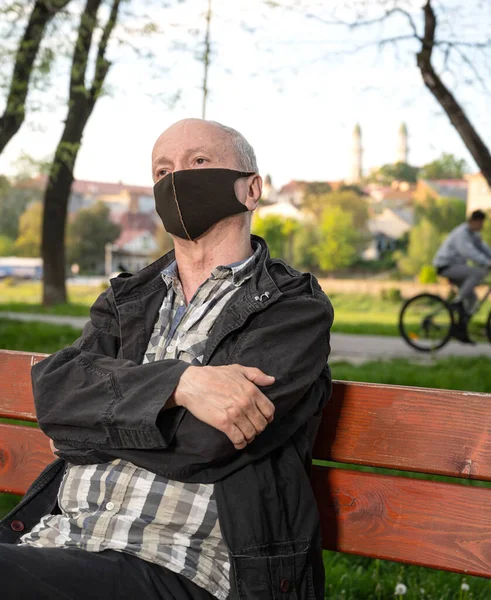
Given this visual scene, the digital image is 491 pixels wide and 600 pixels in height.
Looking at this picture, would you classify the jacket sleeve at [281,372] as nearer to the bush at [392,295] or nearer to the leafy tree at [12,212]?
the bush at [392,295]

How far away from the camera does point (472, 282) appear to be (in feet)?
35.1

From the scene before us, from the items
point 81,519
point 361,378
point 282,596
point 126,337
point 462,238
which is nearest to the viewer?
point 282,596

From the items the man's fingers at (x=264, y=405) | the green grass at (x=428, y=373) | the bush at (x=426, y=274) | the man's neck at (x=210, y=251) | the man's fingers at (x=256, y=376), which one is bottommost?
the bush at (x=426, y=274)

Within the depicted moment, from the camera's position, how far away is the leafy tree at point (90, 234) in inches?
1863

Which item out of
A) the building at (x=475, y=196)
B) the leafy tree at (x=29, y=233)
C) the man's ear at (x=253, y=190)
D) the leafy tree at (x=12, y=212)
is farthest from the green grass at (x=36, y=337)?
the leafy tree at (x=12, y=212)

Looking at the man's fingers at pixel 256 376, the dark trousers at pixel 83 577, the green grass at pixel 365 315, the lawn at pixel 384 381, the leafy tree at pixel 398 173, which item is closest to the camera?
the dark trousers at pixel 83 577

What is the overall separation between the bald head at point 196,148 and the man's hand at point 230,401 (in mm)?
595

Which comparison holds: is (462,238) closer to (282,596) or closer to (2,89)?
(2,89)

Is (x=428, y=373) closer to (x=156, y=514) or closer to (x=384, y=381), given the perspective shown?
(x=384, y=381)

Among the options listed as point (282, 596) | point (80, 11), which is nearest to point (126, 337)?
point (282, 596)

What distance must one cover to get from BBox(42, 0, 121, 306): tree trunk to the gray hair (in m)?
6.76

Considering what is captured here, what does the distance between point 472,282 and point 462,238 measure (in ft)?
1.84

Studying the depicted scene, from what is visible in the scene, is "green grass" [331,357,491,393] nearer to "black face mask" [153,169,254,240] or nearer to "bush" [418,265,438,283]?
"black face mask" [153,169,254,240]

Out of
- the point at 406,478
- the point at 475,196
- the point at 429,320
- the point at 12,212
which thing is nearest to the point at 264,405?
the point at 406,478
